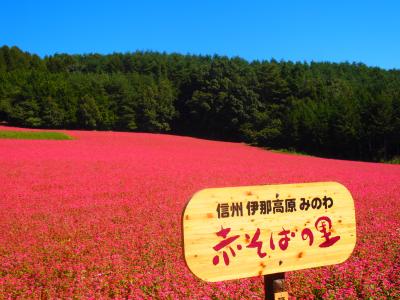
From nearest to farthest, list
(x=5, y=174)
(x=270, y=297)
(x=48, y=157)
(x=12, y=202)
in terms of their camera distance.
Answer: (x=270, y=297)
(x=12, y=202)
(x=5, y=174)
(x=48, y=157)

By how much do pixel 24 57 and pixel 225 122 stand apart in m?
69.4

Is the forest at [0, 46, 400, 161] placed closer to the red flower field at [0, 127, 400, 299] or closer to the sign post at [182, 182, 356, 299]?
the red flower field at [0, 127, 400, 299]

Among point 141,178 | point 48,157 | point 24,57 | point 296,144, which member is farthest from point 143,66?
point 141,178

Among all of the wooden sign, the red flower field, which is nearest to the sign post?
the wooden sign

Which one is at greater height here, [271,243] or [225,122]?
[225,122]

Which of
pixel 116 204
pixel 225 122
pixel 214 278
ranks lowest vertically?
pixel 214 278

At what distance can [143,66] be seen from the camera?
110625mm

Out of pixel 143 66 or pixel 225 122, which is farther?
pixel 143 66

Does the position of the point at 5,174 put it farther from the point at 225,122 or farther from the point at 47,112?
the point at 225,122

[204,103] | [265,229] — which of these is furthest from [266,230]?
[204,103]

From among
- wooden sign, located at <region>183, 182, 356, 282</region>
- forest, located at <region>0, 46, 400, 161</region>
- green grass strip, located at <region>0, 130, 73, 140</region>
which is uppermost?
forest, located at <region>0, 46, 400, 161</region>

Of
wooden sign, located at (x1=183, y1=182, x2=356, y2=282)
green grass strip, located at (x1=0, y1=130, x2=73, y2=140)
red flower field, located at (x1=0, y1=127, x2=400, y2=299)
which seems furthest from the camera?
green grass strip, located at (x1=0, y1=130, x2=73, y2=140)

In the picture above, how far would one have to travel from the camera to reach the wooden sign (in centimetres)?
300

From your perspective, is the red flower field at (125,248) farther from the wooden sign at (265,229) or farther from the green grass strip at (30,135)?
the green grass strip at (30,135)
